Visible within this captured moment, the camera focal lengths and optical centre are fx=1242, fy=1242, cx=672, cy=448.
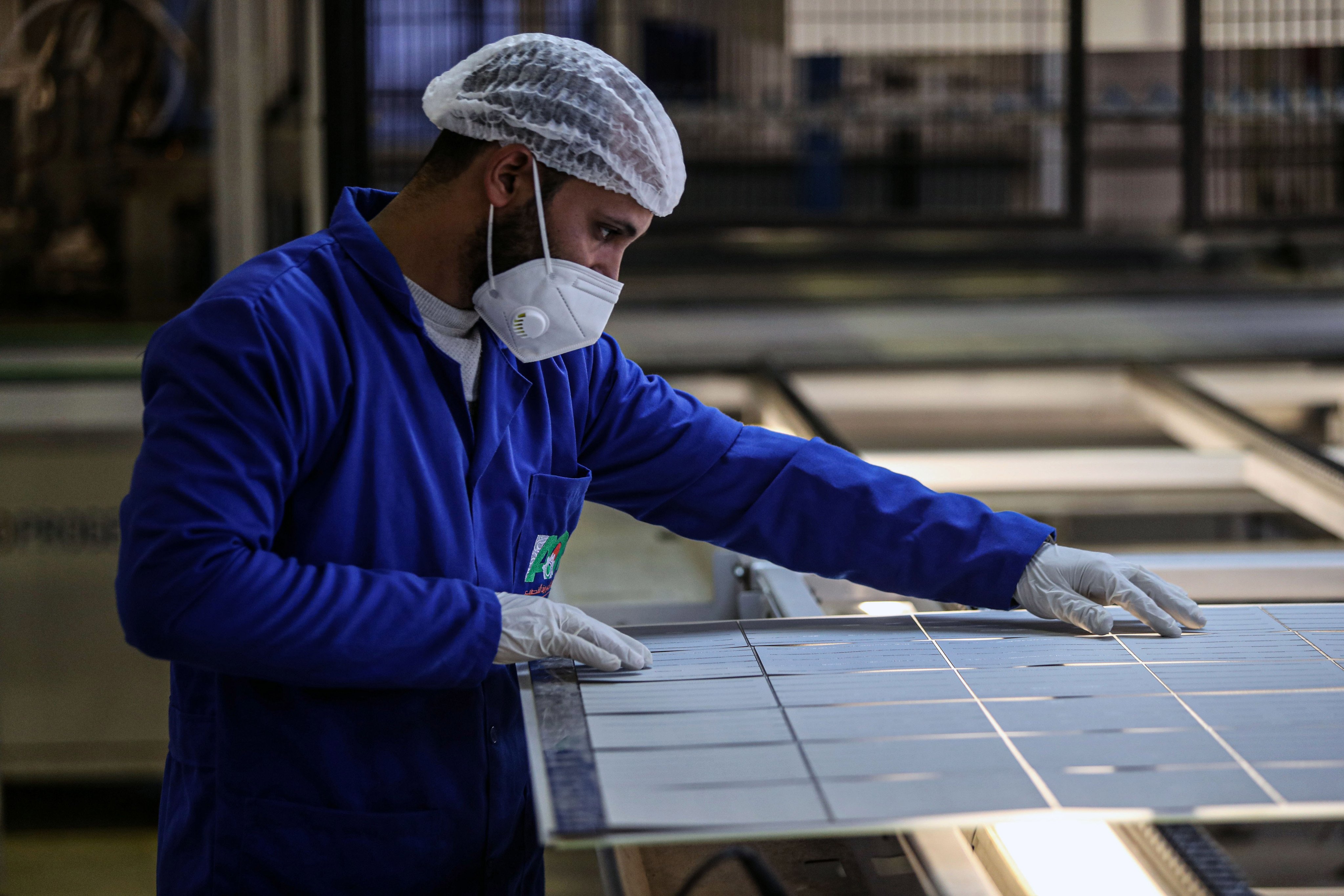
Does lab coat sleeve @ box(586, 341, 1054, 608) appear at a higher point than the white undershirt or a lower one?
lower

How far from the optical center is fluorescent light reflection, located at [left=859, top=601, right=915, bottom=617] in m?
1.53

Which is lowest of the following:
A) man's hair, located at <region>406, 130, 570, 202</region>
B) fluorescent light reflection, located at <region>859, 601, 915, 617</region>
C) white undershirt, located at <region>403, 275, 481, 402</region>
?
fluorescent light reflection, located at <region>859, 601, 915, 617</region>

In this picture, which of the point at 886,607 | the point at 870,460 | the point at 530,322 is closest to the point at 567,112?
the point at 530,322

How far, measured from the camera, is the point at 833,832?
0.85 m

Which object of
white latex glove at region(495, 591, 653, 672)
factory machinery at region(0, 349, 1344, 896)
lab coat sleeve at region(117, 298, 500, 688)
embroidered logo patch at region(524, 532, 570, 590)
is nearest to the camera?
lab coat sleeve at region(117, 298, 500, 688)

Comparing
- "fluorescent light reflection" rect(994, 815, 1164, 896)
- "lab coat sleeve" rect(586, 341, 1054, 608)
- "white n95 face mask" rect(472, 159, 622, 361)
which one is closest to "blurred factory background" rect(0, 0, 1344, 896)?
"lab coat sleeve" rect(586, 341, 1054, 608)

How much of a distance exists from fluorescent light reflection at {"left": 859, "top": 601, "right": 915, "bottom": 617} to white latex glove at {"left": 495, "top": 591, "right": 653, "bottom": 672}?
1.45ft

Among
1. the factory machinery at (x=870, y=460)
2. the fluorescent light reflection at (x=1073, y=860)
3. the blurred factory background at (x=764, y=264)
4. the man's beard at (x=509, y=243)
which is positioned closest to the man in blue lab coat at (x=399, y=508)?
the man's beard at (x=509, y=243)

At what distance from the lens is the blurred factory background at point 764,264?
9.14 feet

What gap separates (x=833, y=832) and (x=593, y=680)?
333 mm

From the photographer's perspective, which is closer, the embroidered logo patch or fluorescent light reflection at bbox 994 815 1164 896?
fluorescent light reflection at bbox 994 815 1164 896

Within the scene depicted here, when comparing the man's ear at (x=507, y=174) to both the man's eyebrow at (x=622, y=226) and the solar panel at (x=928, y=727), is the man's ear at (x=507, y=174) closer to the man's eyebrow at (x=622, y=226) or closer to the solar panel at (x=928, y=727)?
the man's eyebrow at (x=622, y=226)

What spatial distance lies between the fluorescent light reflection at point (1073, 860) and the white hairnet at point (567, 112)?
66 centimetres

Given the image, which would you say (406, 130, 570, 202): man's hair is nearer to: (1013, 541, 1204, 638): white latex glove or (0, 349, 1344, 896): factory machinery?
(0, 349, 1344, 896): factory machinery
